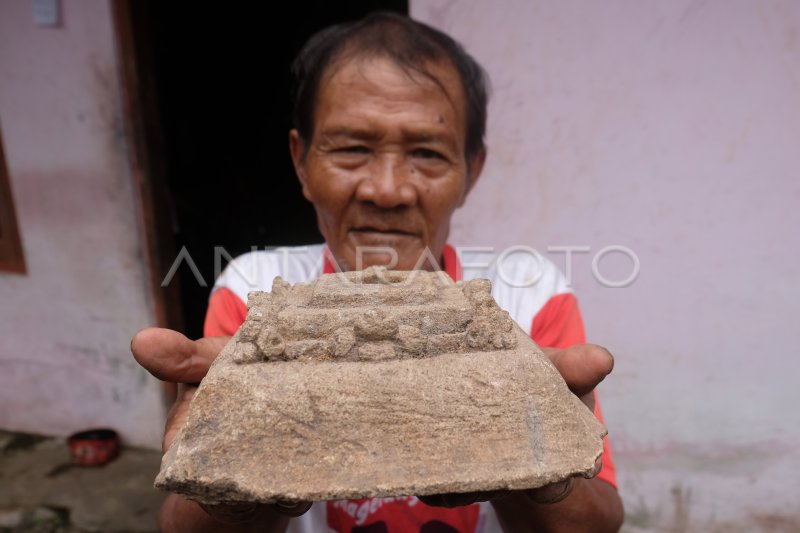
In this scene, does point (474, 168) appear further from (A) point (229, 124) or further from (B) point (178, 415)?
(A) point (229, 124)

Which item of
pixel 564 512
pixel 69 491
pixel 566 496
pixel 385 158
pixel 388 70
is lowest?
pixel 69 491

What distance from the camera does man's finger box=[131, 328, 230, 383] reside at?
3.75 ft

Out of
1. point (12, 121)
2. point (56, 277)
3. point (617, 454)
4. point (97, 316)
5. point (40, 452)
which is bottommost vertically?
point (40, 452)

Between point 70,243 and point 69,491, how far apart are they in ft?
4.92

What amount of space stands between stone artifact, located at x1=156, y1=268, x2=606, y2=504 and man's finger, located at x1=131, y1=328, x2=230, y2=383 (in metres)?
0.13

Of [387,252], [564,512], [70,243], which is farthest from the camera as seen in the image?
[70,243]

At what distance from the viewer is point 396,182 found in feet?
5.31

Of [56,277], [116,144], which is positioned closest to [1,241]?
[56,277]

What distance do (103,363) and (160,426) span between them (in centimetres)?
54

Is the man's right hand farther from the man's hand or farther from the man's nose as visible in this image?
the man's nose

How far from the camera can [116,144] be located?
3.13 meters

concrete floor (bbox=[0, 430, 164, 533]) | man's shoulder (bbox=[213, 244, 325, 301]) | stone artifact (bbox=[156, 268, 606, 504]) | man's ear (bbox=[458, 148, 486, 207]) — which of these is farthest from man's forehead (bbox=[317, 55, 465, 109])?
concrete floor (bbox=[0, 430, 164, 533])

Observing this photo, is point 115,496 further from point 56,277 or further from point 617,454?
point 617,454

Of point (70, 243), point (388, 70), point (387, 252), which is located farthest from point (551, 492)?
point (70, 243)
